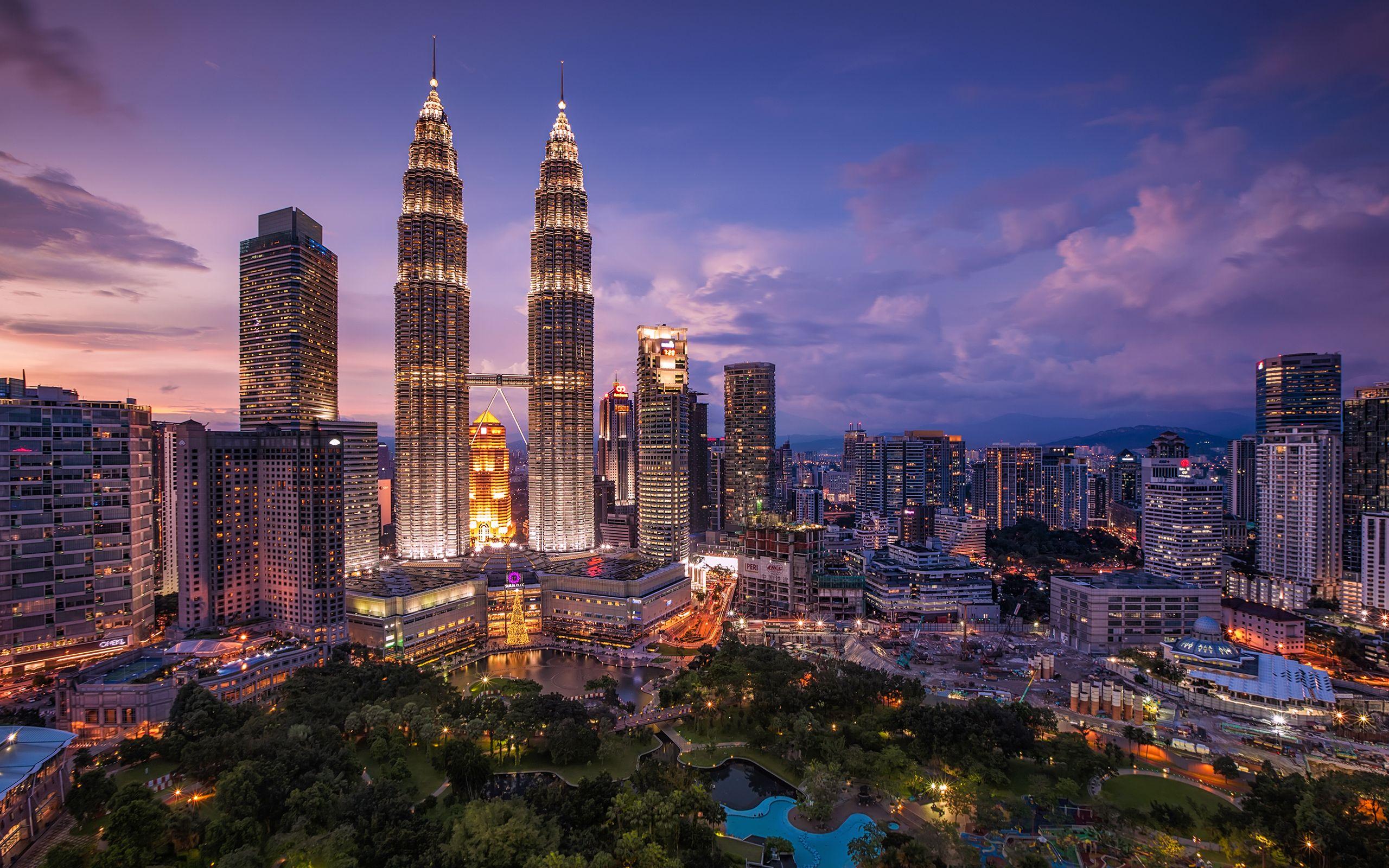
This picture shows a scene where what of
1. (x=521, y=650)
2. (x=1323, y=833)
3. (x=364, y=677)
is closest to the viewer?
(x=1323, y=833)

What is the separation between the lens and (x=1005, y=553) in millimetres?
85312

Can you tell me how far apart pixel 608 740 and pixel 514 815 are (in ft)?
33.9

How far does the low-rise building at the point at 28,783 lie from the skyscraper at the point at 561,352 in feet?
184

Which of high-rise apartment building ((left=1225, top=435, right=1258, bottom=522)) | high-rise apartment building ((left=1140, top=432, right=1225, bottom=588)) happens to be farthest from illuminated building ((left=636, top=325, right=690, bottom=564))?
high-rise apartment building ((left=1225, top=435, right=1258, bottom=522))

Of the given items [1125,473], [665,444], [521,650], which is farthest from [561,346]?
[1125,473]

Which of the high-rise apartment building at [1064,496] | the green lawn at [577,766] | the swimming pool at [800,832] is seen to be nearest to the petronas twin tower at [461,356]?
the green lawn at [577,766]

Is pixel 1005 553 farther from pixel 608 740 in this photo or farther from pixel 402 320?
pixel 402 320

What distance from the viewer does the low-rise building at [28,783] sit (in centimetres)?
2216

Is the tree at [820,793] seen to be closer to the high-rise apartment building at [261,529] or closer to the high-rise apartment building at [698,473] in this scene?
the high-rise apartment building at [261,529]

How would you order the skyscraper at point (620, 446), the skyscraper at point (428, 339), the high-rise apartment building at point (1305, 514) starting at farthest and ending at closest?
the skyscraper at point (620, 446) → the skyscraper at point (428, 339) → the high-rise apartment building at point (1305, 514)

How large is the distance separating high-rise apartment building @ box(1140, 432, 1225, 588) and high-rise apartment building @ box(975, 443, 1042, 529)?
4347cm

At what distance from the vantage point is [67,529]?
4178 centimetres

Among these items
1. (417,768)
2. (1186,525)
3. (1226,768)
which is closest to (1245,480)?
(1186,525)

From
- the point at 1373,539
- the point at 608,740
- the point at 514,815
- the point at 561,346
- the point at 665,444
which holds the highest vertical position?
the point at 561,346
